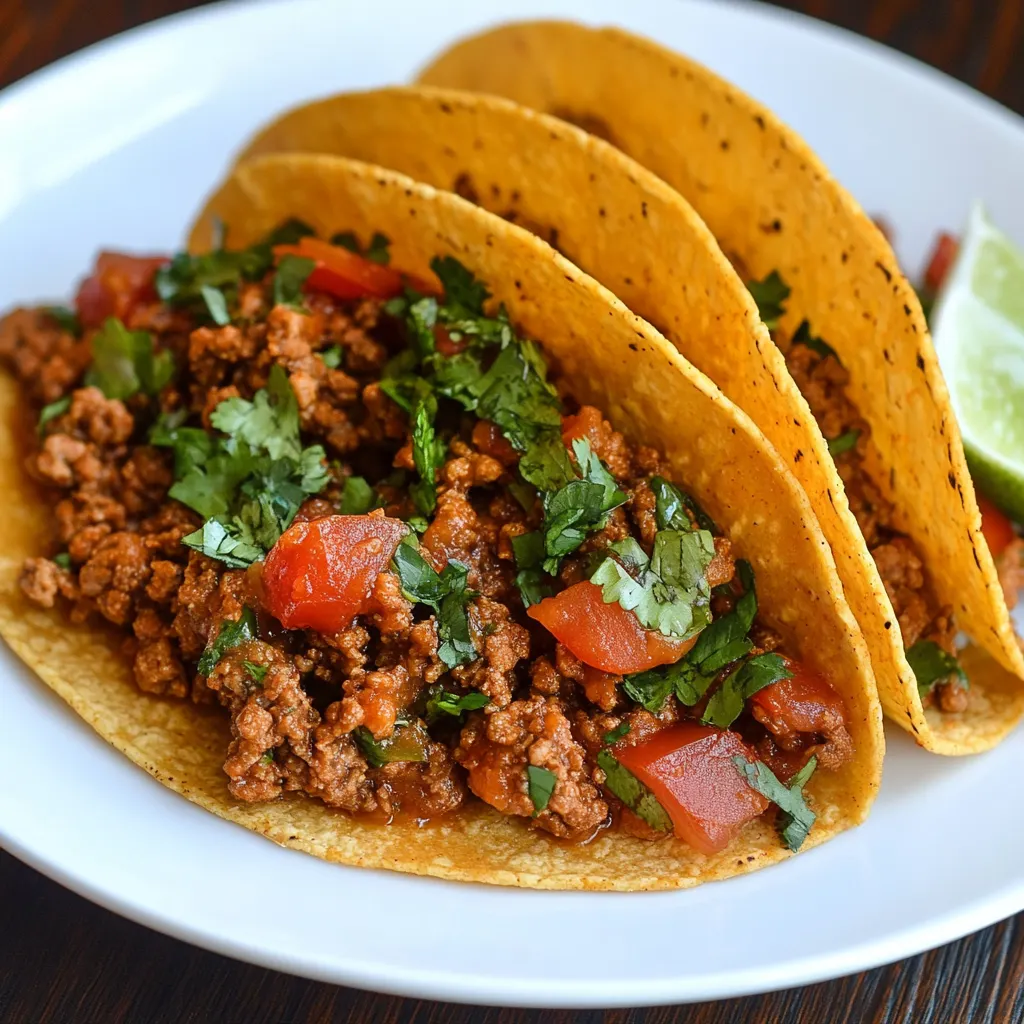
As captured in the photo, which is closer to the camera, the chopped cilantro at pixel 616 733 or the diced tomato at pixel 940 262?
the chopped cilantro at pixel 616 733

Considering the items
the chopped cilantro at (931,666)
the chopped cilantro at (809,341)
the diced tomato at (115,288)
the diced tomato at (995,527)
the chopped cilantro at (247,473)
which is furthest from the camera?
the diced tomato at (115,288)

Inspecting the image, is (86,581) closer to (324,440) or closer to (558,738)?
(324,440)

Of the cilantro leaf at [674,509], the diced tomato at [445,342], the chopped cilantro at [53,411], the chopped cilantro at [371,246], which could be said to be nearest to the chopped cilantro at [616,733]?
the cilantro leaf at [674,509]

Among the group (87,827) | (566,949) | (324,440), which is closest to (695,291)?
(324,440)

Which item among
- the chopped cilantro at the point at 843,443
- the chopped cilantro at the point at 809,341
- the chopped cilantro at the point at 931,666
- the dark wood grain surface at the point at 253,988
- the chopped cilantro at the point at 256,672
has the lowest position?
the dark wood grain surface at the point at 253,988

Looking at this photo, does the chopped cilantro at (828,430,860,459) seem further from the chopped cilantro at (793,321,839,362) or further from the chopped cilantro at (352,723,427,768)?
the chopped cilantro at (352,723,427,768)

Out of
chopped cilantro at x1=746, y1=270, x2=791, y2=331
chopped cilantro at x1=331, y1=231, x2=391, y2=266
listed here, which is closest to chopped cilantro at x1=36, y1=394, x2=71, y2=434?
chopped cilantro at x1=331, y1=231, x2=391, y2=266

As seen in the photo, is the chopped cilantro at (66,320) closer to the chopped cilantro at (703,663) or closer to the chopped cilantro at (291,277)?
the chopped cilantro at (291,277)
